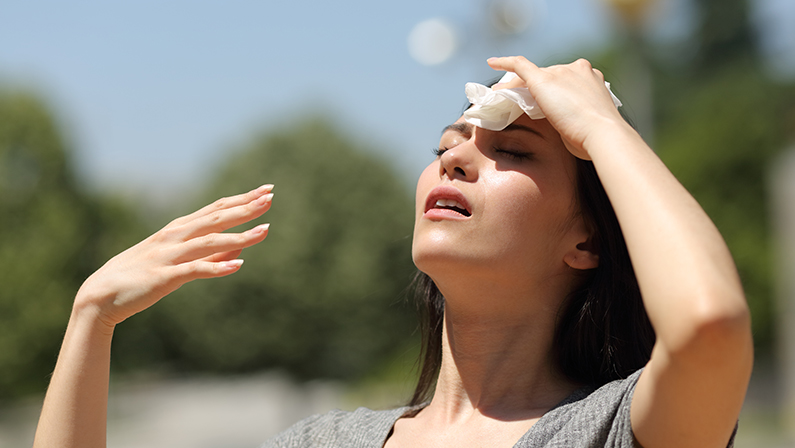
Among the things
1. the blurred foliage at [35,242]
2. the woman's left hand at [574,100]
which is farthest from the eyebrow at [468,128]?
the blurred foliage at [35,242]

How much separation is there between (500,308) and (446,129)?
681 millimetres

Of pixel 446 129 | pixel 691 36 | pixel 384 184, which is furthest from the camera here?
pixel 691 36

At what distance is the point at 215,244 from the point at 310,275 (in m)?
12.7

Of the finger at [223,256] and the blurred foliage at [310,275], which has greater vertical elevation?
the finger at [223,256]

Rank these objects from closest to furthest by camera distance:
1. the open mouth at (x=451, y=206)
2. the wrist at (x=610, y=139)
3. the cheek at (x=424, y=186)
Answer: the wrist at (x=610, y=139)
the open mouth at (x=451, y=206)
the cheek at (x=424, y=186)

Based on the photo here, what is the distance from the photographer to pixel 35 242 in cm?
1573

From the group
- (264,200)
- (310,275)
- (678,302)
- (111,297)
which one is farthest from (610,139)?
(310,275)

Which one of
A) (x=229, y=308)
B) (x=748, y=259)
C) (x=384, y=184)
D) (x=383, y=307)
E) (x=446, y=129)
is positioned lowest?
(x=748, y=259)

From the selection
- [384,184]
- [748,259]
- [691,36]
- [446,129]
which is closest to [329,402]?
[384,184]

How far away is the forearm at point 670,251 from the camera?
146 cm

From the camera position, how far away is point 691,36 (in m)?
40.5

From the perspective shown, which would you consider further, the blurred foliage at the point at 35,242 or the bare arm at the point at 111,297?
the blurred foliage at the point at 35,242

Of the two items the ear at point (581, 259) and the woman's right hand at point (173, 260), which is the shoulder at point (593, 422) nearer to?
Answer: the ear at point (581, 259)

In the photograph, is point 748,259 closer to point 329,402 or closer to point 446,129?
point 329,402
